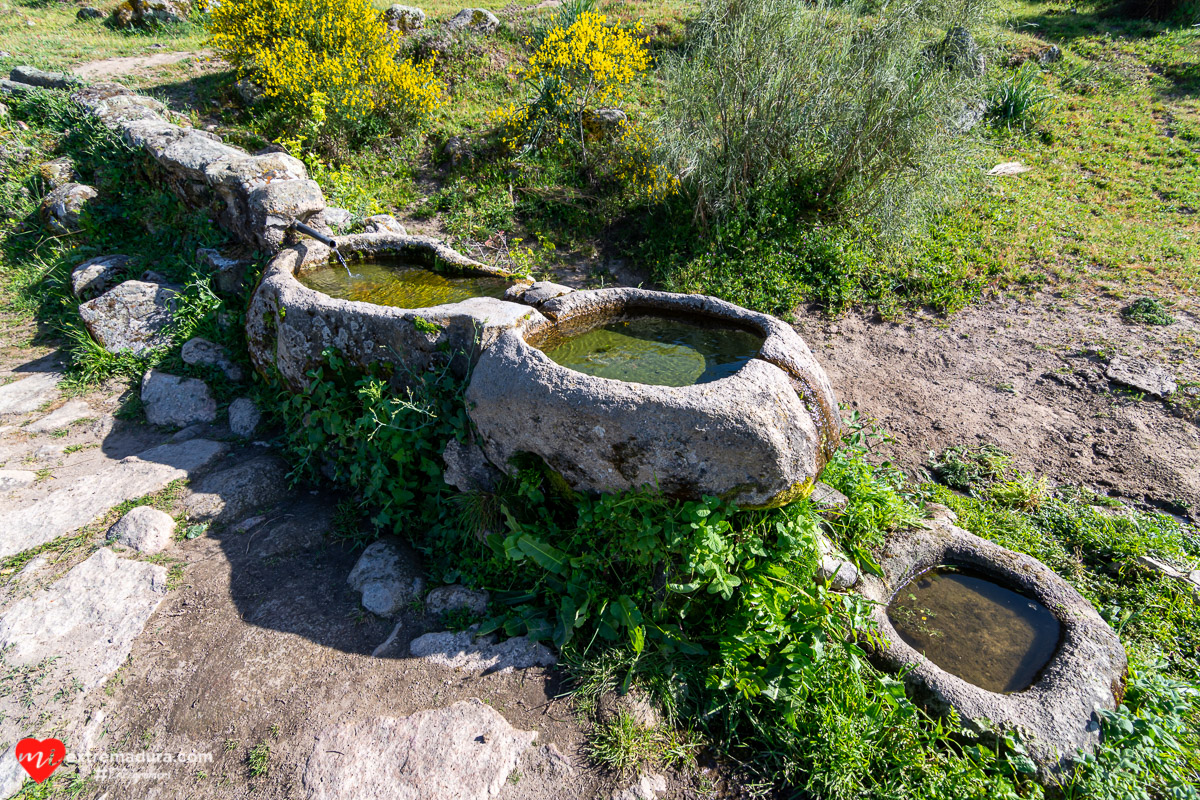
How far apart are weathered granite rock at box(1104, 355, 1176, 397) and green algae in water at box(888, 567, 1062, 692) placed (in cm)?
311

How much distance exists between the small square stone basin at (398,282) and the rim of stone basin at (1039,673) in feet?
11.3

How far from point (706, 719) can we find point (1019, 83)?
1183 centimetres

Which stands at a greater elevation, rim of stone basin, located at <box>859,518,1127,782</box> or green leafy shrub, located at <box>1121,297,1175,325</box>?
green leafy shrub, located at <box>1121,297,1175,325</box>

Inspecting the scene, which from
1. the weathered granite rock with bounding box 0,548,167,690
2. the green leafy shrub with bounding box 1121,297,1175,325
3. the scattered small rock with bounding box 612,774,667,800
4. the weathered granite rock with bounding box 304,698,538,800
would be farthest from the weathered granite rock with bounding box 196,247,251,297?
the green leafy shrub with bounding box 1121,297,1175,325

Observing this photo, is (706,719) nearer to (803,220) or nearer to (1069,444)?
(1069,444)

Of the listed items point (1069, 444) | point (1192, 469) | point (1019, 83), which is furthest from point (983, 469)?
point (1019, 83)

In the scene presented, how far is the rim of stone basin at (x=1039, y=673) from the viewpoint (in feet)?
9.19

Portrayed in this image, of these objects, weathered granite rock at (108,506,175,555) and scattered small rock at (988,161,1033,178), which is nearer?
weathered granite rock at (108,506,175,555)

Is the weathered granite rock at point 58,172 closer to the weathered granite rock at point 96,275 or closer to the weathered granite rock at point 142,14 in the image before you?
the weathered granite rock at point 96,275

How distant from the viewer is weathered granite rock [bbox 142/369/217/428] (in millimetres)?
4918

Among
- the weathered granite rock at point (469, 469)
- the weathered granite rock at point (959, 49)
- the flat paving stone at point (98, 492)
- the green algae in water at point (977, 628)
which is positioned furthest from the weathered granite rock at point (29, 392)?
the weathered granite rock at point (959, 49)

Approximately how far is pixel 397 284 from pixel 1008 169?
→ 29.7 feet

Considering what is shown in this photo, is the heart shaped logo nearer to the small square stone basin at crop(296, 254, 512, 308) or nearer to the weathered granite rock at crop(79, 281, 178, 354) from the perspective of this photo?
the small square stone basin at crop(296, 254, 512, 308)

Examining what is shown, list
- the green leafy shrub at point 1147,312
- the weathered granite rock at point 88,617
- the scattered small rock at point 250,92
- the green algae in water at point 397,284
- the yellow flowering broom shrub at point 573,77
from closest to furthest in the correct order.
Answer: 1. the weathered granite rock at point 88,617
2. the green algae in water at point 397,284
3. the green leafy shrub at point 1147,312
4. the yellow flowering broom shrub at point 573,77
5. the scattered small rock at point 250,92
